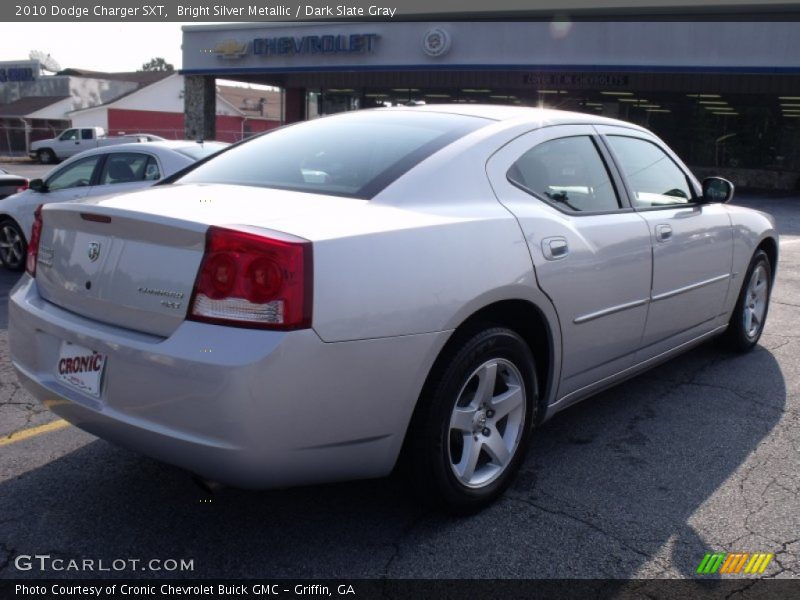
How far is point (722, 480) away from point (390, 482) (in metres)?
1.53

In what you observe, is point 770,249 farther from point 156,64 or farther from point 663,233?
point 156,64

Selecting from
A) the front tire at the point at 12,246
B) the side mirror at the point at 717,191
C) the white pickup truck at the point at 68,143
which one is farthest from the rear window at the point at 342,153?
the white pickup truck at the point at 68,143

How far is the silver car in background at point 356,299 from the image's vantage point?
8.14ft

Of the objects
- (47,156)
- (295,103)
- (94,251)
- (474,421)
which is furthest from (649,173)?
(47,156)

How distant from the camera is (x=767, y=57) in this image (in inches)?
869

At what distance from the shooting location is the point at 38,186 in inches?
335

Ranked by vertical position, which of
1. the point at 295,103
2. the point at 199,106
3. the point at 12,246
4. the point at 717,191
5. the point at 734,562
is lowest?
the point at 734,562

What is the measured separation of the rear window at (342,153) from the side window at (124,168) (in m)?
4.70

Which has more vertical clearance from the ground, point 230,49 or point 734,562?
point 230,49

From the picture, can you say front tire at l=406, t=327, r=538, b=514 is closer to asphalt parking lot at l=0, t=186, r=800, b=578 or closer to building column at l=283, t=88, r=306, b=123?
asphalt parking lot at l=0, t=186, r=800, b=578

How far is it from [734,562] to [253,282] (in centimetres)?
204

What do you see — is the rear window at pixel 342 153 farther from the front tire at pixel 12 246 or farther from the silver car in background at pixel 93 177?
the front tire at pixel 12 246

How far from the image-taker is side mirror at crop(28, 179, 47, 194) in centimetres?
849

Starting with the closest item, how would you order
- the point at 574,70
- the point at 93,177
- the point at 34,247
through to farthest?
the point at 34,247
the point at 93,177
the point at 574,70
